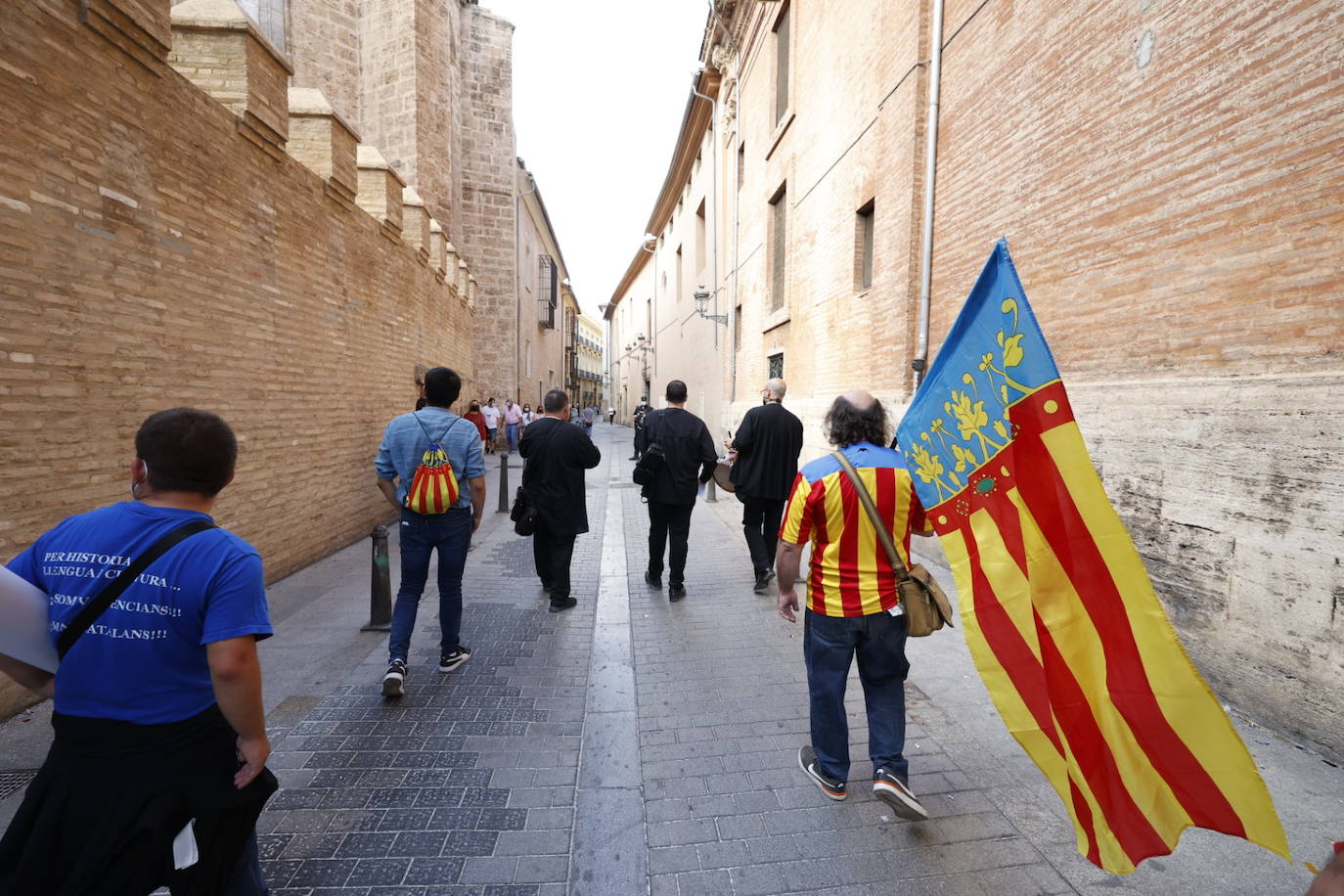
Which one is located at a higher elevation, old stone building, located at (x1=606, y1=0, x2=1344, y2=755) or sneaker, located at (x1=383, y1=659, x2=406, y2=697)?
old stone building, located at (x1=606, y1=0, x2=1344, y2=755)

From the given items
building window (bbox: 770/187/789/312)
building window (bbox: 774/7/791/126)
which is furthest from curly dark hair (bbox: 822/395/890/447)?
building window (bbox: 774/7/791/126)

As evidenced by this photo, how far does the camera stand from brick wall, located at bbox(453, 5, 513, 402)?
22.5m

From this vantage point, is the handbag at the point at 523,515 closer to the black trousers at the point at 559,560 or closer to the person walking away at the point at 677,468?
the black trousers at the point at 559,560

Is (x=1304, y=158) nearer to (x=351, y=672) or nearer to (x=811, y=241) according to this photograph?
(x=351, y=672)

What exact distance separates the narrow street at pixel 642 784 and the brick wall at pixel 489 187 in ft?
62.8

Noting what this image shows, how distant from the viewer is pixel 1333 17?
10.5 ft

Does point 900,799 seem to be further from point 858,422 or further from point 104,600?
point 104,600

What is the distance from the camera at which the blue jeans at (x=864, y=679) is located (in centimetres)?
268

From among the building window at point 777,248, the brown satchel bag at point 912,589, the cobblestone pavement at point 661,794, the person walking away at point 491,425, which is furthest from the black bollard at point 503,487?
the person walking away at point 491,425

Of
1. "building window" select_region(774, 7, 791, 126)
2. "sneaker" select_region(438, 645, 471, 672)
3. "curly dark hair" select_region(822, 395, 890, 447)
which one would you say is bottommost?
"sneaker" select_region(438, 645, 471, 672)

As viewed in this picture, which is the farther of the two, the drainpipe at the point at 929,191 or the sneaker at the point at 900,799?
the drainpipe at the point at 929,191

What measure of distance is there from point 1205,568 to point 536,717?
3877mm

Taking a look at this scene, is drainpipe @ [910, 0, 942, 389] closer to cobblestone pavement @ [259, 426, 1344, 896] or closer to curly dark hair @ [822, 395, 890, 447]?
cobblestone pavement @ [259, 426, 1344, 896]

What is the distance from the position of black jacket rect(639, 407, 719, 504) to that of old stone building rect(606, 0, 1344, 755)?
2.86 meters
